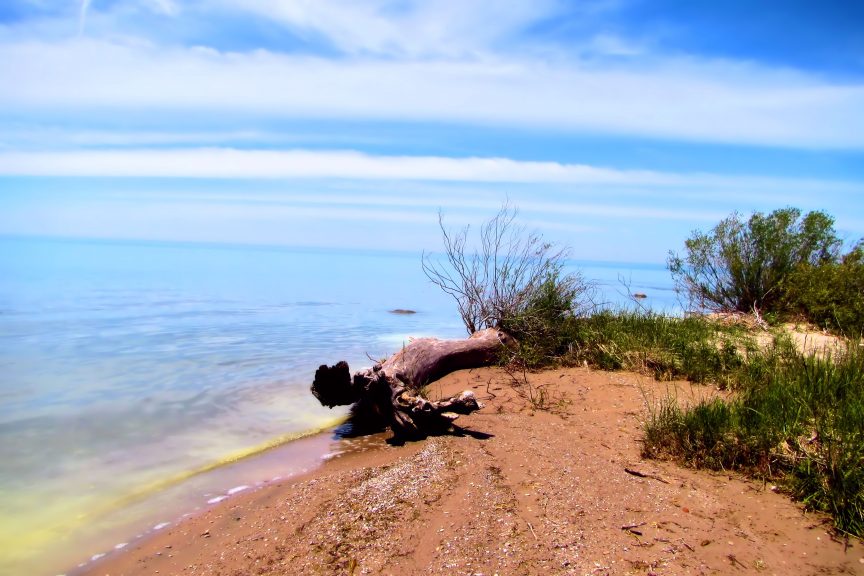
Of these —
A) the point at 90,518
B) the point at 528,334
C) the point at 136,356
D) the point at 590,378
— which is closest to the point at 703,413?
the point at 590,378

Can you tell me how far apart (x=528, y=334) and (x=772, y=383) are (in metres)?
4.48

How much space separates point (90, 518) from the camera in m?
5.27

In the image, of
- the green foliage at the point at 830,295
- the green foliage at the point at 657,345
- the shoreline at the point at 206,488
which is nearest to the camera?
the shoreline at the point at 206,488

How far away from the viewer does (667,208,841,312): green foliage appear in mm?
12820

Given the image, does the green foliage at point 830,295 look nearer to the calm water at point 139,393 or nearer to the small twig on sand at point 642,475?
the calm water at point 139,393

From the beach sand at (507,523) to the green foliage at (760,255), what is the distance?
8959 millimetres

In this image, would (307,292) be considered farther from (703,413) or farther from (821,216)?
(703,413)

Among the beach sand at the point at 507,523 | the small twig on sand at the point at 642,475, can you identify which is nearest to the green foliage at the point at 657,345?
the beach sand at the point at 507,523

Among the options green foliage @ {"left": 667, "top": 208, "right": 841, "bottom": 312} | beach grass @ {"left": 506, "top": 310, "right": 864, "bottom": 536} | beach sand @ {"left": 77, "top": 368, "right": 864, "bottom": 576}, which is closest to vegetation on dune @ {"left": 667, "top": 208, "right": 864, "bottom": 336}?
green foliage @ {"left": 667, "top": 208, "right": 841, "bottom": 312}

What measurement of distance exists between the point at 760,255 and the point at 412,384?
9675mm

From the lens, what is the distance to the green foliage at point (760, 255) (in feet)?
42.1

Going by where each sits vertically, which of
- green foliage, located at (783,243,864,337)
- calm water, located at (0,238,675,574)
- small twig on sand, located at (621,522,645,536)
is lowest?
calm water, located at (0,238,675,574)

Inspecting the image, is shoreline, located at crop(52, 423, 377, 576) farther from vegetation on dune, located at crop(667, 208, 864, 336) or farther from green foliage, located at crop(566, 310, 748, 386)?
vegetation on dune, located at crop(667, 208, 864, 336)

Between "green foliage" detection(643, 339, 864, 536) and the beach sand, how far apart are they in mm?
189
